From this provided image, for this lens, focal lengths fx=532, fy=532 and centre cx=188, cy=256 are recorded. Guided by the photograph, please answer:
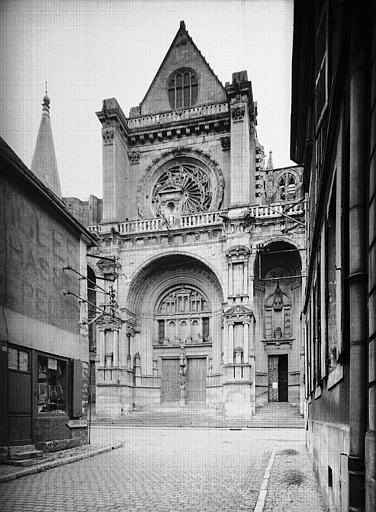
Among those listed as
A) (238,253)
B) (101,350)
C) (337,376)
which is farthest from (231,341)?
(337,376)

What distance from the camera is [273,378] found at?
30828mm

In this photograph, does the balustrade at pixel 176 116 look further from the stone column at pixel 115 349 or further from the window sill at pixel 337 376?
the window sill at pixel 337 376

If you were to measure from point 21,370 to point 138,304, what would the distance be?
2123 centimetres

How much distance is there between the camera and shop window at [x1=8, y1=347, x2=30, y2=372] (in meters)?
11.4

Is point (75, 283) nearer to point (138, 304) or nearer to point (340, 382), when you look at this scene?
point (340, 382)

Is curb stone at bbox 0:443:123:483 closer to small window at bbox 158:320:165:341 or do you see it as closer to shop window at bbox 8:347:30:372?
shop window at bbox 8:347:30:372

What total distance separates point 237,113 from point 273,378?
15.7 meters

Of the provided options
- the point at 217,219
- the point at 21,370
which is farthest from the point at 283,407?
the point at 21,370

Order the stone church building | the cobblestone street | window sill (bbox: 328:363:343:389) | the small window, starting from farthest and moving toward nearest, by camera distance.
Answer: the small window, the stone church building, the cobblestone street, window sill (bbox: 328:363:343:389)

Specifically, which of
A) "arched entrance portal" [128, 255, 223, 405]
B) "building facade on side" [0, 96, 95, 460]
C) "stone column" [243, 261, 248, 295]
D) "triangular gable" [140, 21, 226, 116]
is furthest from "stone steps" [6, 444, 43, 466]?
"triangular gable" [140, 21, 226, 116]

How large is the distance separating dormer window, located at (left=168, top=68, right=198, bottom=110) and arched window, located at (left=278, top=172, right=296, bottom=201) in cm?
788

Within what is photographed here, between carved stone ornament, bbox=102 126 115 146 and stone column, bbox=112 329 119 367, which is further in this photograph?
carved stone ornament, bbox=102 126 115 146

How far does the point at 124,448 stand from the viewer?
51.4 ft

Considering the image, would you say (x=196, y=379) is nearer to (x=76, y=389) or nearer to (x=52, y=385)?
(x=76, y=389)
